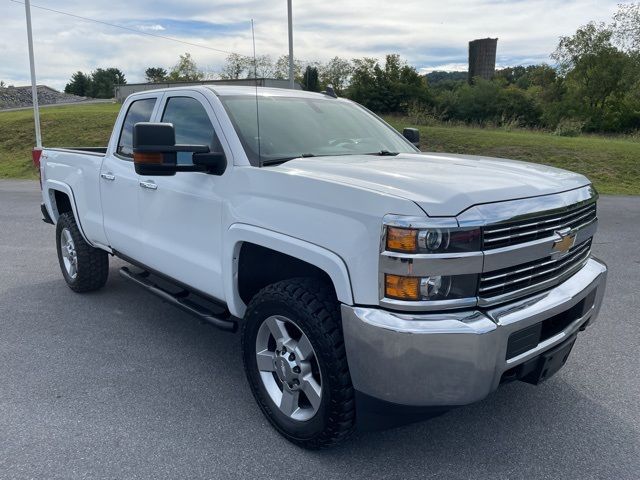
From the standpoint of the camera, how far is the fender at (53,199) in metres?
5.30

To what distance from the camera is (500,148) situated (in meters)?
17.1

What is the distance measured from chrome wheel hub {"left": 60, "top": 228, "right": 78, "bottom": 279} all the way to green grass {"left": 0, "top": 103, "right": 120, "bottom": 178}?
1420 centimetres

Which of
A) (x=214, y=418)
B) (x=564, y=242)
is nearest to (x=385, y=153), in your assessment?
(x=564, y=242)

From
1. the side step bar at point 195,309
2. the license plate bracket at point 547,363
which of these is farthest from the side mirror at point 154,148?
the license plate bracket at point 547,363

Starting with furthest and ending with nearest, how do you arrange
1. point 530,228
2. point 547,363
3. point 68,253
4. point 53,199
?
point 53,199 → point 68,253 → point 547,363 → point 530,228

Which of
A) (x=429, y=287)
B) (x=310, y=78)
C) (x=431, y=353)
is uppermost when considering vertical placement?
(x=310, y=78)

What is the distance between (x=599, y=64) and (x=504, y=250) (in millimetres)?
60463

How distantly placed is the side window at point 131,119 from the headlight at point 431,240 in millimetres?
2835

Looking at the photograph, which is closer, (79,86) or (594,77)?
(594,77)

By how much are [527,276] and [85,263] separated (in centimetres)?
422

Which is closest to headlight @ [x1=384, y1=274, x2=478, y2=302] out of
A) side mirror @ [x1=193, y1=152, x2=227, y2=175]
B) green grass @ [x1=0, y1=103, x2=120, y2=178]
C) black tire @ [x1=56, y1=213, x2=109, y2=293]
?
side mirror @ [x1=193, y1=152, x2=227, y2=175]

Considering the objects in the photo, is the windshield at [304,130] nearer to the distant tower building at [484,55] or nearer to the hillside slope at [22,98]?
the hillside slope at [22,98]

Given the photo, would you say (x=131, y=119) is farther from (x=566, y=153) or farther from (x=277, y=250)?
(x=566, y=153)

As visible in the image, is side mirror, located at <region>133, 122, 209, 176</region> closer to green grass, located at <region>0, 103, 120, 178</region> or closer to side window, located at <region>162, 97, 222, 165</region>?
side window, located at <region>162, 97, 222, 165</region>
